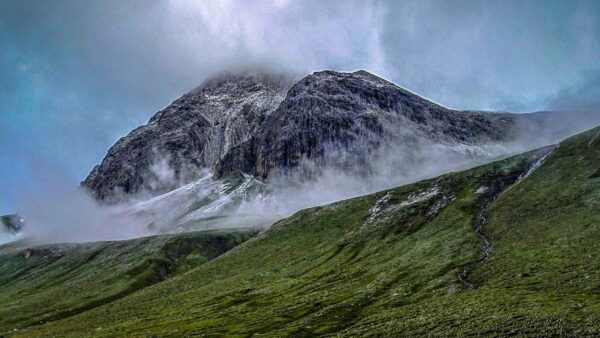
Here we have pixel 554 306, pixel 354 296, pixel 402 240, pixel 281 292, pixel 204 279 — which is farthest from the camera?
pixel 204 279

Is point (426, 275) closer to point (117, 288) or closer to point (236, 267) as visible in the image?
point (236, 267)

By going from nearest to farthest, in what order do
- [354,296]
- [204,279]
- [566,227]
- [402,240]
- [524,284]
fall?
1. [524,284]
2. [354,296]
3. [566,227]
4. [402,240]
5. [204,279]

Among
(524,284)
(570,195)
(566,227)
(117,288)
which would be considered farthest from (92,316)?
Answer: (570,195)

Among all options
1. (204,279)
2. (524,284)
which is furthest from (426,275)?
(204,279)

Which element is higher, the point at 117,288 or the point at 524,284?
the point at 117,288

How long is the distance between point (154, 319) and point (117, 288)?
8222 centimetres

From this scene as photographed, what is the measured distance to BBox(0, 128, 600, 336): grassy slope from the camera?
67.1 m

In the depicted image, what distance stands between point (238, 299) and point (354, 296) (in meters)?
43.5

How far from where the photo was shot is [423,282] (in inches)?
4119

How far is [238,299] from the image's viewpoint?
13288 centimetres

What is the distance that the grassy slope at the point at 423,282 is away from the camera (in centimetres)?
6712

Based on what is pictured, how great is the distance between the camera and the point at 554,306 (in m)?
61.5

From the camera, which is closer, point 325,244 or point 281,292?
point 281,292

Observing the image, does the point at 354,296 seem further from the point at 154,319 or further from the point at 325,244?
the point at 325,244
